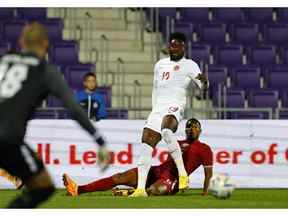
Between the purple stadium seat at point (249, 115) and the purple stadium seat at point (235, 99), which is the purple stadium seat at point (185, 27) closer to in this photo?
the purple stadium seat at point (235, 99)

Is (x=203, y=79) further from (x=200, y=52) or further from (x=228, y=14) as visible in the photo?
(x=228, y=14)

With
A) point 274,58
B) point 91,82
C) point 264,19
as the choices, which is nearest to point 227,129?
point 91,82

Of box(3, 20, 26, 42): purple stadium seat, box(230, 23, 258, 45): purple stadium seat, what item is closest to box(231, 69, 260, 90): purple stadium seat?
box(230, 23, 258, 45): purple stadium seat

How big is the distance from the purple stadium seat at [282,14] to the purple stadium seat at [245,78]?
8.90 ft

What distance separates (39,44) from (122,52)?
1430 cm

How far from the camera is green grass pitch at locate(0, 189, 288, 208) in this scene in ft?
40.4

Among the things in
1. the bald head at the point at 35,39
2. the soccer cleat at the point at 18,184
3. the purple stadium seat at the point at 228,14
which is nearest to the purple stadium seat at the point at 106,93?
the purple stadium seat at the point at 228,14

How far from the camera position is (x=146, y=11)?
2356 centimetres

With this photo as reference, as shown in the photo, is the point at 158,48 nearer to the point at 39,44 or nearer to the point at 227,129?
the point at 227,129

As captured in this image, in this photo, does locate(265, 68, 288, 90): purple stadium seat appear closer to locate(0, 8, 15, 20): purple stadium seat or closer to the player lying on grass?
locate(0, 8, 15, 20): purple stadium seat

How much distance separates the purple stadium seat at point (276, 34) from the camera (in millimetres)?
23344

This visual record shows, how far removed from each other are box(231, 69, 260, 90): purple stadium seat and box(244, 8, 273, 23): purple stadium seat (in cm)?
254

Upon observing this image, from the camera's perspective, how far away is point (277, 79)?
71.7ft

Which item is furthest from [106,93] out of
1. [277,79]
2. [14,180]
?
[14,180]
